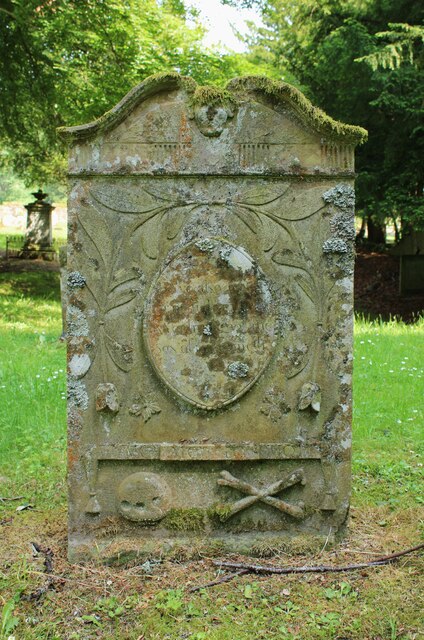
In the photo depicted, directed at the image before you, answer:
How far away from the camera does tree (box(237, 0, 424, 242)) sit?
432 inches

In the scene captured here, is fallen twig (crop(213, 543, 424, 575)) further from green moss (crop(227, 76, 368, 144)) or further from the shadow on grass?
the shadow on grass

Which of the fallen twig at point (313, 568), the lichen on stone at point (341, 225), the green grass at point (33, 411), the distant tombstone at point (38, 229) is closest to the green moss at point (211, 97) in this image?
the lichen on stone at point (341, 225)

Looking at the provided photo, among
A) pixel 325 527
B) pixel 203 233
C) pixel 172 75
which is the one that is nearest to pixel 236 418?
pixel 325 527

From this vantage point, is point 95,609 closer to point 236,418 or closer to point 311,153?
point 236,418

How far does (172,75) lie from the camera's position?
11.4 ft

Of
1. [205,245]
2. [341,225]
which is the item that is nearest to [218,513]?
[205,245]

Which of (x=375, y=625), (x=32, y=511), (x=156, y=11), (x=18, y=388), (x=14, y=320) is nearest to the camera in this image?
(x=375, y=625)

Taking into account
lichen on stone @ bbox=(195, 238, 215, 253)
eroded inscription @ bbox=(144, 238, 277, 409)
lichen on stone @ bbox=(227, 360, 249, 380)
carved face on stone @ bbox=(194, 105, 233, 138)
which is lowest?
lichen on stone @ bbox=(227, 360, 249, 380)

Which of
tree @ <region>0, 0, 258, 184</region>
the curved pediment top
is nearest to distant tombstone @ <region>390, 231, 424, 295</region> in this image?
tree @ <region>0, 0, 258, 184</region>

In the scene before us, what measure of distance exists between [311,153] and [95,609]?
8.77 ft

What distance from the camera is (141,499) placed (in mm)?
3568

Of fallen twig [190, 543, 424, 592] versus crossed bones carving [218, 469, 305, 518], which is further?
crossed bones carving [218, 469, 305, 518]

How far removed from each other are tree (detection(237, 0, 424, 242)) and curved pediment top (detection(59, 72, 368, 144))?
25.2 feet

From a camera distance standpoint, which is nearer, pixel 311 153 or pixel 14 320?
pixel 311 153
